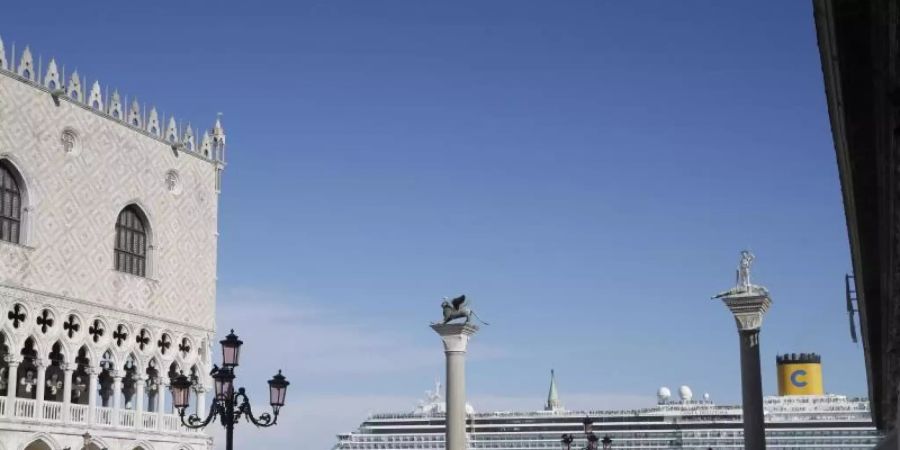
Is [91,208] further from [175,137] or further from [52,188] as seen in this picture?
[175,137]

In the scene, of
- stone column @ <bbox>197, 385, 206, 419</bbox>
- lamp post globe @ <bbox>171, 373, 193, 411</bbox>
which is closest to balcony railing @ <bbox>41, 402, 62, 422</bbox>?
stone column @ <bbox>197, 385, 206, 419</bbox>

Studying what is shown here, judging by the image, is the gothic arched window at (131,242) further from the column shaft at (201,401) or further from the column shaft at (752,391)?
the column shaft at (752,391)

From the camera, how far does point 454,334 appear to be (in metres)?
17.6

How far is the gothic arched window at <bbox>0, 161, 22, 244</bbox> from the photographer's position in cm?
2253

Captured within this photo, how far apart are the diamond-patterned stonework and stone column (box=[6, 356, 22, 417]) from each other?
1350 mm

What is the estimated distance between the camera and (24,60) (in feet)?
75.9

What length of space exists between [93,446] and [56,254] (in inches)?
152

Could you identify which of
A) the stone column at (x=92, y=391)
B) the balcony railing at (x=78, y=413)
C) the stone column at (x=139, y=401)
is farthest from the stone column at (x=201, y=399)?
the balcony railing at (x=78, y=413)

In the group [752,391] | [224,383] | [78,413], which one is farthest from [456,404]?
[78,413]

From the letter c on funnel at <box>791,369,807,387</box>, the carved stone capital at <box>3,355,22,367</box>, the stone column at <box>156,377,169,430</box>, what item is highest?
the letter c on funnel at <box>791,369,807,387</box>

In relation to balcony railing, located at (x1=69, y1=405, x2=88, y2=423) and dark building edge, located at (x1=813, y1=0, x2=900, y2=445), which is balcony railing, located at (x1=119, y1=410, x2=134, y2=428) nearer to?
balcony railing, located at (x1=69, y1=405, x2=88, y2=423)

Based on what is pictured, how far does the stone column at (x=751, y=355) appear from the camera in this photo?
1644 cm

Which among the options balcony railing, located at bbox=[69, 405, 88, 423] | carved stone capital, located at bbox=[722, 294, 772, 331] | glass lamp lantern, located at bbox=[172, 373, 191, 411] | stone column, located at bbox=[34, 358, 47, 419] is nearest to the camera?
glass lamp lantern, located at bbox=[172, 373, 191, 411]

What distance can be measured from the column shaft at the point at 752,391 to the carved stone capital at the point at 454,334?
3.83m
